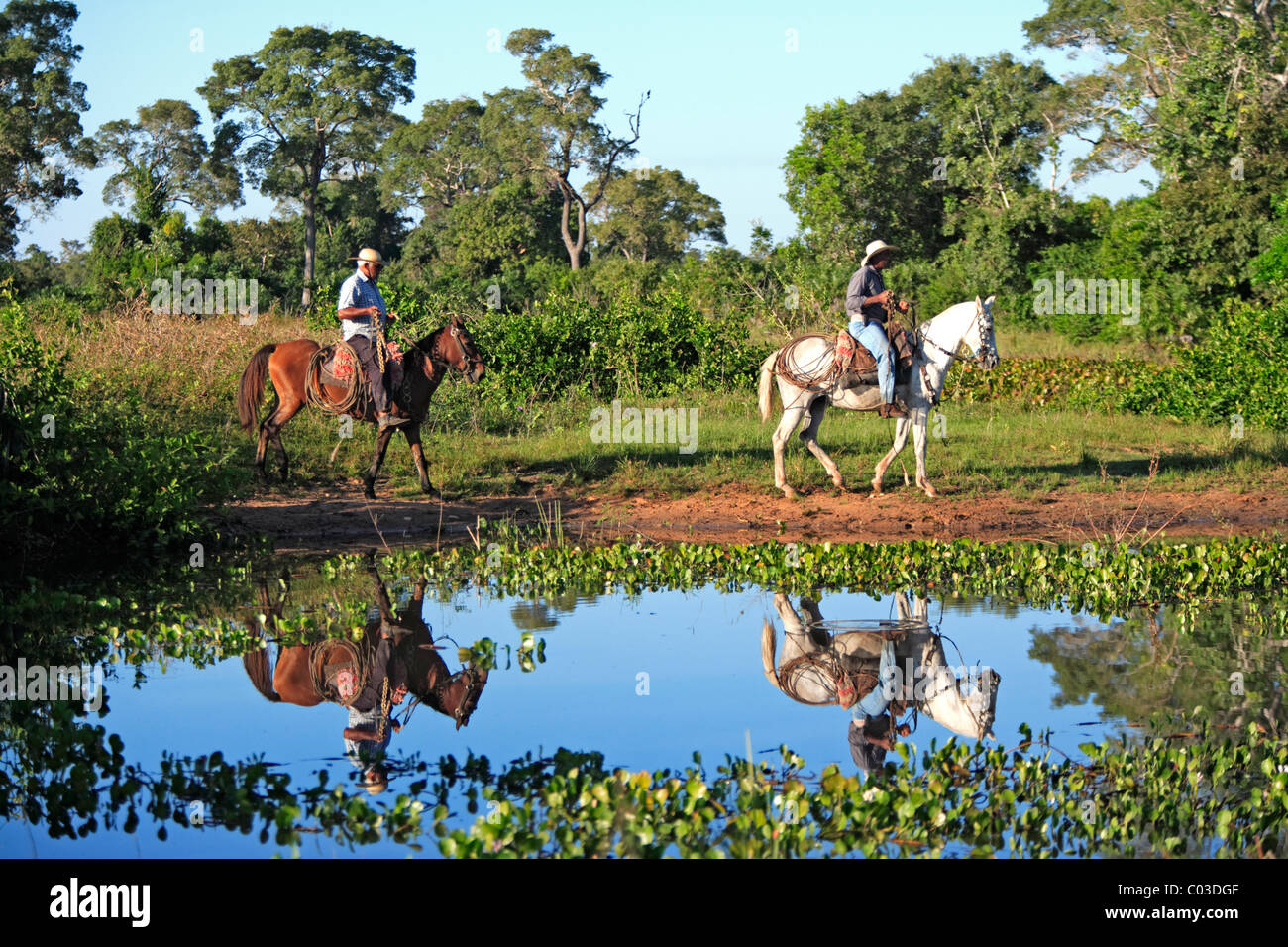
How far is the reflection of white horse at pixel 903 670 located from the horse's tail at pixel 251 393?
7311mm

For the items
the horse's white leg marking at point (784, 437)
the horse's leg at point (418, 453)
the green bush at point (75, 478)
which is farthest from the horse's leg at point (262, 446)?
the horse's white leg marking at point (784, 437)

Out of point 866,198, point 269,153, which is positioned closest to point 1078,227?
point 866,198

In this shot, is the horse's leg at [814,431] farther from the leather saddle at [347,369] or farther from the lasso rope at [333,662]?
the lasso rope at [333,662]

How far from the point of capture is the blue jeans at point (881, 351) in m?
13.5

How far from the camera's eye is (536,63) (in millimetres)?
54750

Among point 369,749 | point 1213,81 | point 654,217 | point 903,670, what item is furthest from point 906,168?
point 369,749

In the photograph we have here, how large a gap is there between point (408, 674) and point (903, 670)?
9.37ft

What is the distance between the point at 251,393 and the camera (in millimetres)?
14039

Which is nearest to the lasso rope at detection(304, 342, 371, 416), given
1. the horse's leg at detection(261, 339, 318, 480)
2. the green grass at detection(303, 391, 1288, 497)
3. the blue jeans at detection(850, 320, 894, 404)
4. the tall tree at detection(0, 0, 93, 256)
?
the horse's leg at detection(261, 339, 318, 480)

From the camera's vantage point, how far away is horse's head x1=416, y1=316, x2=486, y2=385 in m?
13.5

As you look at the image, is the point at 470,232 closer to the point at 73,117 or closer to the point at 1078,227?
the point at 73,117

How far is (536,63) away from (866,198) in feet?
77.4

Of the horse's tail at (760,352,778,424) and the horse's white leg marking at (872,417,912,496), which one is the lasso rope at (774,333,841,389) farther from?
the horse's white leg marking at (872,417,912,496)

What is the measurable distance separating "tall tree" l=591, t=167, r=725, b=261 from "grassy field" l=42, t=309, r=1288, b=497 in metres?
38.1
